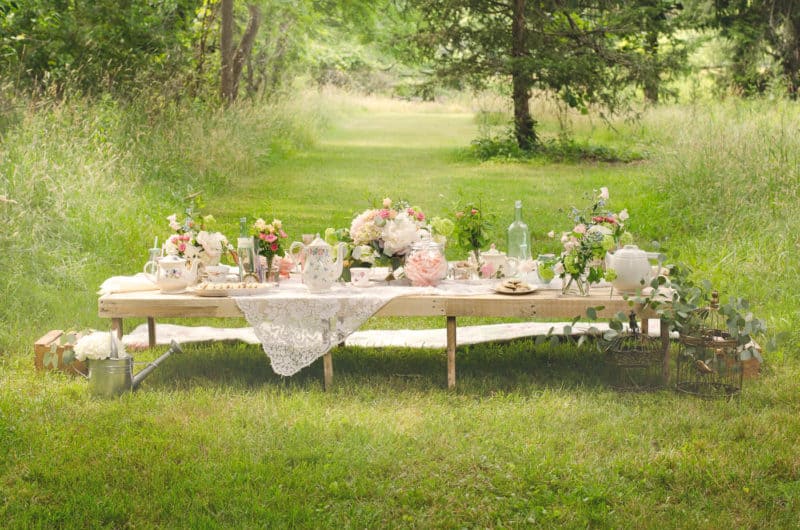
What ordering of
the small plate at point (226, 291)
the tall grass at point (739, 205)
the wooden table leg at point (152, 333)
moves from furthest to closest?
the tall grass at point (739, 205), the wooden table leg at point (152, 333), the small plate at point (226, 291)

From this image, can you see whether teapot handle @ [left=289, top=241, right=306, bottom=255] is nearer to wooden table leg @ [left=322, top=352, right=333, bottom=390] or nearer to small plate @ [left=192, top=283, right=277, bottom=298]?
small plate @ [left=192, top=283, right=277, bottom=298]

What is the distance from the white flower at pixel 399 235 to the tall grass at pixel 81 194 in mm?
2146

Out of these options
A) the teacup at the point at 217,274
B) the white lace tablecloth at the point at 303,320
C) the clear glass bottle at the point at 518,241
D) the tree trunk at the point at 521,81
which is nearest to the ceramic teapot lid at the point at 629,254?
the clear glass bottle at the point at 518,241

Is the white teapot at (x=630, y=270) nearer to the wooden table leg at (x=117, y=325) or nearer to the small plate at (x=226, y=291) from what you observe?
the small plate at (x=226, y=291)

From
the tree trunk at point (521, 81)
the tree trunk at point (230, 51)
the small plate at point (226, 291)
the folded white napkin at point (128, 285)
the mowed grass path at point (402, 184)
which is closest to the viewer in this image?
the small plate at point (226, 291)

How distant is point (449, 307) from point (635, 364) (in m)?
1.02

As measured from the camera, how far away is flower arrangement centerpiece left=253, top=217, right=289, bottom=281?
5.61 m

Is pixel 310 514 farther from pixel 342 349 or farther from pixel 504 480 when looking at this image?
pixel 342 349

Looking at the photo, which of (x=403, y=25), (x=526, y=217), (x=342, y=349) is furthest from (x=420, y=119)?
(x=342, y=349)

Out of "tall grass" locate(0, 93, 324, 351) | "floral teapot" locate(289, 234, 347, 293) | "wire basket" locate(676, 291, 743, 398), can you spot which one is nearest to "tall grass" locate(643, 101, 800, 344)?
"wire basket" locate(676, 291, 743, 398)

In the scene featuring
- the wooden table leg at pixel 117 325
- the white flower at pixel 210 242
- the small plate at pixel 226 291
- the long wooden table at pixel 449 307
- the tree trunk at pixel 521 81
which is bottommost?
the wooden table leg at pixel 117 325

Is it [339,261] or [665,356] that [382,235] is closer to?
[339,261]

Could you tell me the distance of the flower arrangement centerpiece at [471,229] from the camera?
5.74 metres

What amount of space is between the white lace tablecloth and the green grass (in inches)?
8.5
